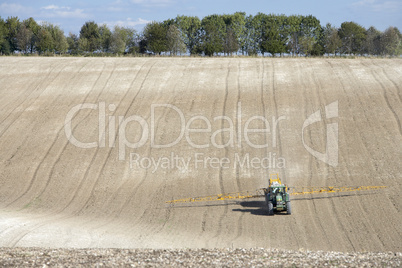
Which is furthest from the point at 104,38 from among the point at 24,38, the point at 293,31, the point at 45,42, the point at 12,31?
the point at 293,31

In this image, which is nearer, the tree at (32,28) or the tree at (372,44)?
the tree at (372,44)

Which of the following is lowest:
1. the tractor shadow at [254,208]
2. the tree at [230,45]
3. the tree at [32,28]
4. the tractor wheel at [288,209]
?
the tractor shadow at [254,208]

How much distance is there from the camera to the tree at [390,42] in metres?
60.7

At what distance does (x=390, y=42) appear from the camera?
199 ft

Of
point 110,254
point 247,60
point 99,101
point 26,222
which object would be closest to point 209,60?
point 247,60

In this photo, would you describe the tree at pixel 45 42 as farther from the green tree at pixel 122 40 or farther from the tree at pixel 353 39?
the tree at pixel 353 39

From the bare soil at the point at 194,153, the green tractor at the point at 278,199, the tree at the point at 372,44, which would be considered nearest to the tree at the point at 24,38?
the bare soil at the point at 194,153

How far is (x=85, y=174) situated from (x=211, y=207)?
8.25 metres

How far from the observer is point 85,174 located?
28.2 metres

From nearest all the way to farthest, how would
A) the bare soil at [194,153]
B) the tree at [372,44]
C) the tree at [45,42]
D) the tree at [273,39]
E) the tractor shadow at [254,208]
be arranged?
the bare soil at [194,153] → the tractor shadow at [254,208] → the tree at [273,39] → the tree at [45,42] → the tree at [372,44]

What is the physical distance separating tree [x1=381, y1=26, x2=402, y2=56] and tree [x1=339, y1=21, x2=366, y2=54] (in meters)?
2.38

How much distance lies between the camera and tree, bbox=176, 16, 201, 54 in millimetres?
66500

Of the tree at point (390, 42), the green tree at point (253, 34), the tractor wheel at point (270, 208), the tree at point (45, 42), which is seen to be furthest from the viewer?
the green tree at point (253, 34)

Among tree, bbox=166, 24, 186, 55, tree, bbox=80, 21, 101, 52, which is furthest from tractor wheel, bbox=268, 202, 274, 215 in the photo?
tree, bbox=80, 21, 101, 52
